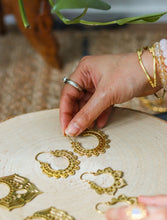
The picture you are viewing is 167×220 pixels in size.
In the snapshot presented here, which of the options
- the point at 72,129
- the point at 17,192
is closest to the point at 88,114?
the point at 72,129

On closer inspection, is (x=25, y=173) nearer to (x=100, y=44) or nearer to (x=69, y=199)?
(x=69, y=199)

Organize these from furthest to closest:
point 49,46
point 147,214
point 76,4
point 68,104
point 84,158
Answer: point 49,46 < point 68,104 < point 84,158 < point 76,4 < point 147,214

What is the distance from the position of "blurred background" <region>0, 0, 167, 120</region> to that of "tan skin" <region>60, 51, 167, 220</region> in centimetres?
75

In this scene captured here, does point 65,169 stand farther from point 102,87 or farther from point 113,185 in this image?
point 102,87

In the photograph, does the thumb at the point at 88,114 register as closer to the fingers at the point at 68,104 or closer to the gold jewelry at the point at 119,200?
the fingers at the point at 68,104

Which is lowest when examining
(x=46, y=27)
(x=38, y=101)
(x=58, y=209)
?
(x=38, y=101)

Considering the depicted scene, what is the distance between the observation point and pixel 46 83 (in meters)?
1.87

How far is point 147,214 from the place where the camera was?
57cm

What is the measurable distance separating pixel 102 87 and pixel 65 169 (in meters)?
0.24

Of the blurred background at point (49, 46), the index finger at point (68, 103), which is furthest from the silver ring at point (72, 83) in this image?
the blurred background at point (49, 46)

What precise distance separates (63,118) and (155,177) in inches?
11.5

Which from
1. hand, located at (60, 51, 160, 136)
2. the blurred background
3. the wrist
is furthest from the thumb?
the blurred background

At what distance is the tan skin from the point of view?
827mm

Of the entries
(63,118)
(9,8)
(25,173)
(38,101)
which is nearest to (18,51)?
(9,8)
